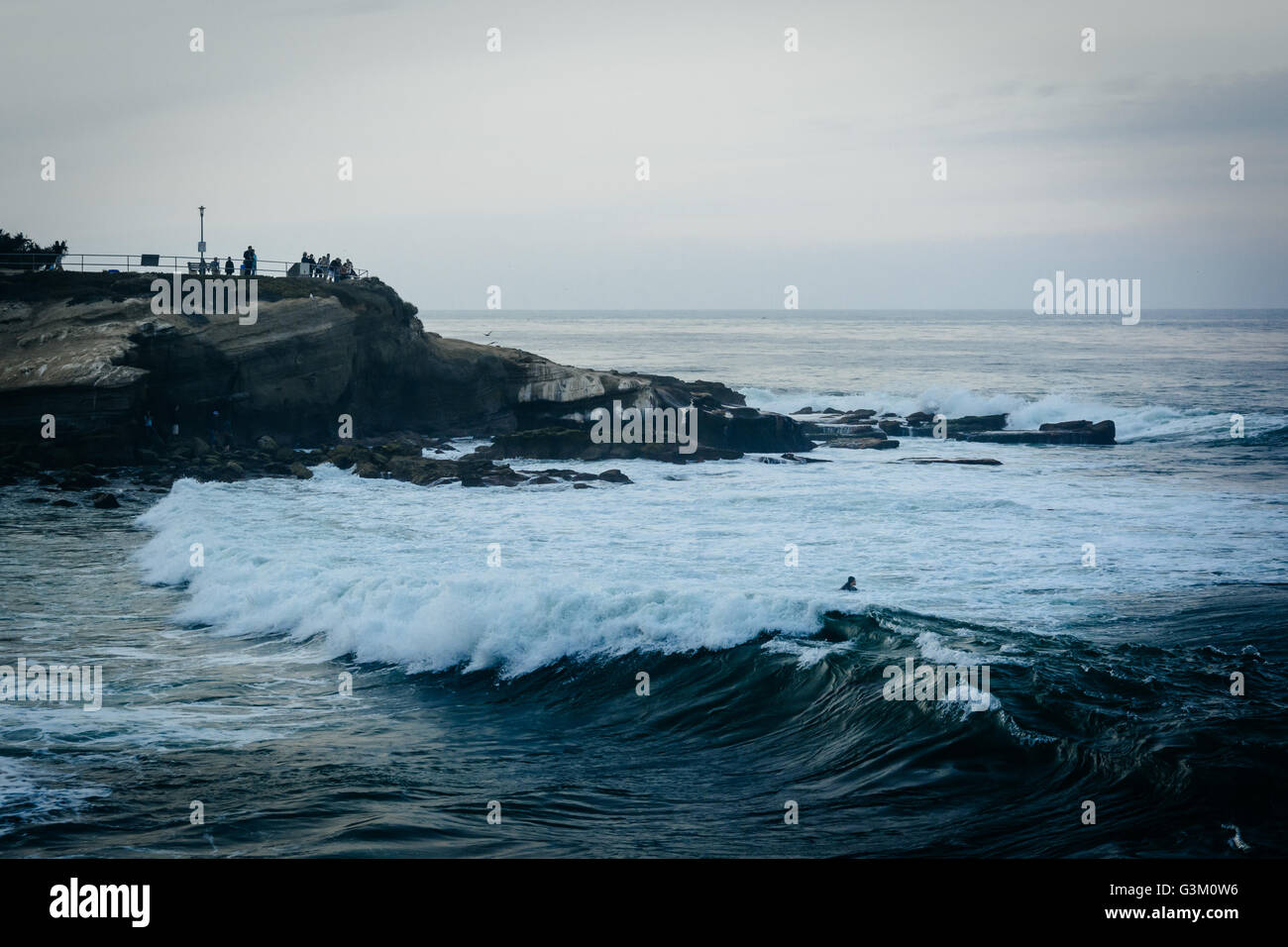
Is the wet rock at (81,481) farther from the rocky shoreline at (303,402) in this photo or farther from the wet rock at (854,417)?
the wet rock at (854,417)

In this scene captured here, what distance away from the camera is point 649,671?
15102 millimetres

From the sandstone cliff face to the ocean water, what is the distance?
596cm

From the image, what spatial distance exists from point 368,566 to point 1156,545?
1601 cm

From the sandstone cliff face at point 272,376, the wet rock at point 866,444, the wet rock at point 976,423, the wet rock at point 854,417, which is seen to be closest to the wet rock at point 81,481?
the sandstone cliff face at point 272,376

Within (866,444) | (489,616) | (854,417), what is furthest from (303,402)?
(489,616)

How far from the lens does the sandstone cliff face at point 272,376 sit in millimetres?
36719

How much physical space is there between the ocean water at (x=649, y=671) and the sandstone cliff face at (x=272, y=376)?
19.6ft

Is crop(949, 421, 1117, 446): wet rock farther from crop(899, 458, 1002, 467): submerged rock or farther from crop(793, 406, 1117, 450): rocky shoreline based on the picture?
Result: crop(899, 458, 1002, 467): submerged rock

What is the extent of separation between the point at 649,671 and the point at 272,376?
97.2 ft

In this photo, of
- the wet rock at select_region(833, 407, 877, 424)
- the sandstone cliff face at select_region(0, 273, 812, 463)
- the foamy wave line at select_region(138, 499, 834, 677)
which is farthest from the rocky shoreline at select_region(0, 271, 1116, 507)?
the foamy wave line at select_region(138, 499, 834, 677)

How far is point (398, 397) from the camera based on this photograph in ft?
147
